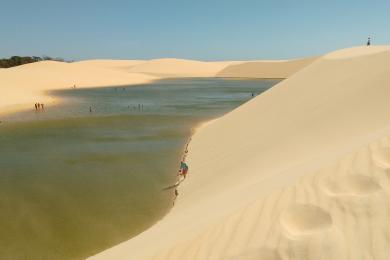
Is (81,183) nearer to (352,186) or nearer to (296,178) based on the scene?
(296,178)

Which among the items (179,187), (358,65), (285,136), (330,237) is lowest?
(179,187)

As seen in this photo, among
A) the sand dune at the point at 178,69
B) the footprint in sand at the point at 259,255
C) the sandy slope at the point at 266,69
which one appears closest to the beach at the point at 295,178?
the footprint in sand at the point at 259,255

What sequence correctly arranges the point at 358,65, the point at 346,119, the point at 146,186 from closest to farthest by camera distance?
the point at 346,119 < the point at 146,186 < the point at 358,65

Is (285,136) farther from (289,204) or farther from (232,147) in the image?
(289,204)

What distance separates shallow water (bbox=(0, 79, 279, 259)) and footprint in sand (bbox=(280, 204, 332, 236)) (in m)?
6.07

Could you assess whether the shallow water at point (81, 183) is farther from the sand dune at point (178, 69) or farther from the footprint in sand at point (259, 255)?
the sand dune at point (178, 69)

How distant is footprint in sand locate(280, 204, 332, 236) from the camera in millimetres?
4070

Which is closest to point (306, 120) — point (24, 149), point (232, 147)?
point (232, 147)

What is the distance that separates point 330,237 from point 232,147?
12191 millimetres

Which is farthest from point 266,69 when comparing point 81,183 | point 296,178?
point 296,178

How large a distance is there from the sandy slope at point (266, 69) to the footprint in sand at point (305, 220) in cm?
11561

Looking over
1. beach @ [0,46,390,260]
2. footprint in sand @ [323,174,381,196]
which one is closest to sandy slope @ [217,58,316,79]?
beach @ [0,46,390,260]

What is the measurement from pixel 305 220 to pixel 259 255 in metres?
0.72

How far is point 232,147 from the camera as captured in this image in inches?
631
